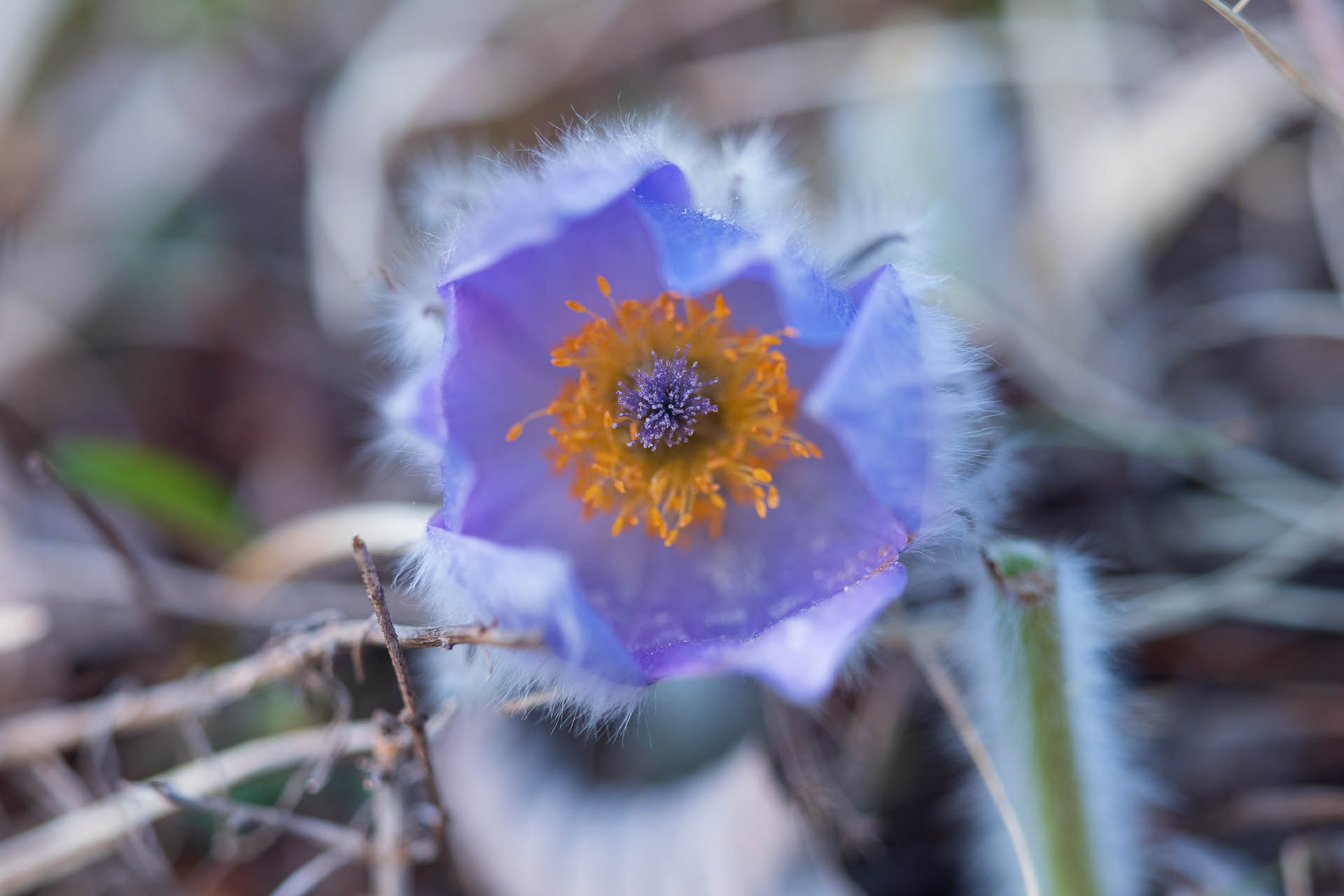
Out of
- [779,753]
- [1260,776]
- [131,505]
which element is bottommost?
[1260,776]

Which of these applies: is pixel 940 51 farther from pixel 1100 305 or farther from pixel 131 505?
pixel 131 505

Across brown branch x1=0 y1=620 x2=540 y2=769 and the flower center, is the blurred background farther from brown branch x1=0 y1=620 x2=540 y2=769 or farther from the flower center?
the flower center

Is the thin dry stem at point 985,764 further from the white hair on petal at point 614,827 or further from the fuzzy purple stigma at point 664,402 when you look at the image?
the fuzzy purple stigma at point 664,402

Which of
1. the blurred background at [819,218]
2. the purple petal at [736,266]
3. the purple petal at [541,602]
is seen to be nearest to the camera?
the purple petal at [541,602]

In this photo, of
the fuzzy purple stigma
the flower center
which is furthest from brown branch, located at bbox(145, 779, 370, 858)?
the fuzzy purple stigma

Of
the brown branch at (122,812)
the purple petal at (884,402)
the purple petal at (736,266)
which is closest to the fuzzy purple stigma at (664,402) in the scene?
the purple petal at (736,266)

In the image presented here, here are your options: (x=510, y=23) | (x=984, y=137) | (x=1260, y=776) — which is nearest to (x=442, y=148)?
(x=510, y=23)

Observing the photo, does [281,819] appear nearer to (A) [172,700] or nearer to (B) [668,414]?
(A) [172,700]
